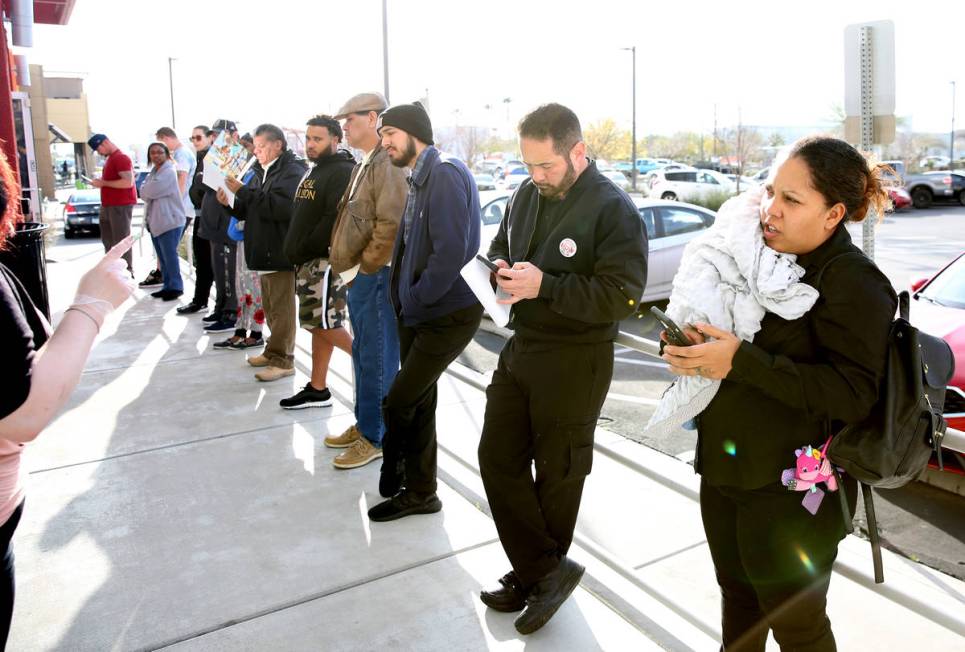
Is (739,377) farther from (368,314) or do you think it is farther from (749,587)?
(368,314)

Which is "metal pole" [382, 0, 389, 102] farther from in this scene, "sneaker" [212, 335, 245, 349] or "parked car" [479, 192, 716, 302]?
"sneaker" [212, 335, 245, 349]

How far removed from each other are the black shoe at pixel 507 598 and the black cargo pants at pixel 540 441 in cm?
10

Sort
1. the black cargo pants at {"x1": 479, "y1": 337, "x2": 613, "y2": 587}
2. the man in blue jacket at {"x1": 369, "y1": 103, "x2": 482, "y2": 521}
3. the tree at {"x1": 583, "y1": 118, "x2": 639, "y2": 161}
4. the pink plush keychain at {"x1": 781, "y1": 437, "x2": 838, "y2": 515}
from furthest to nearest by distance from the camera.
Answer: the tree at {"x1": 583, "y1": 118, "x2": 639, "y2": 161} < the man in blue jacket at {"x1": 369, "y1": 103, "x2": 482, "y2": 521} < the black cargo pants at {"x1": 479, "y1": 337, "x2": 613, "y2": 587} < the pink plush keychain at {"x1": 781, "y1": 437, "x2": 838, "y2": 515}

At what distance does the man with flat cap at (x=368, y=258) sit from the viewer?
4.21 meters

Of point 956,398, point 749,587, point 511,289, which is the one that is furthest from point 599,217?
point 956,398

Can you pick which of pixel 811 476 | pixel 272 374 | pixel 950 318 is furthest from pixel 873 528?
pixel 272 374

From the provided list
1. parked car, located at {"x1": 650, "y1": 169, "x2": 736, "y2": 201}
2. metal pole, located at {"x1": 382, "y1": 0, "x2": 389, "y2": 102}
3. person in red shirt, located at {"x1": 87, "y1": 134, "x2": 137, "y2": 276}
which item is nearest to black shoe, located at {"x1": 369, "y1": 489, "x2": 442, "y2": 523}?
person in red shirt, located at {"x1": 87, "y1": 134, "x2": 137, "y2": 276}

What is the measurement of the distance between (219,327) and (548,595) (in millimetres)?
6160

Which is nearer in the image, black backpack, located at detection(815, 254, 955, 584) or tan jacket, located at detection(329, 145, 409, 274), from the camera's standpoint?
black backpack, located at detection(815, 254, 955, 584)

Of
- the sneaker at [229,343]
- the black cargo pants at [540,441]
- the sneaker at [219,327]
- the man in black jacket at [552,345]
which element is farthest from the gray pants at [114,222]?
the black cargo pants at [540,441]

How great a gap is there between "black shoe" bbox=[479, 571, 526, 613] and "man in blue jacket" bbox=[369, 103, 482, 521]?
948 mm

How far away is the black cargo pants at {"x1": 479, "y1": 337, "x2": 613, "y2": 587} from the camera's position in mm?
2859

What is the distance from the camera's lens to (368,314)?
448 centimetres

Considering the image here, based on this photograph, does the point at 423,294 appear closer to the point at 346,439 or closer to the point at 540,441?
the point at 540,441
